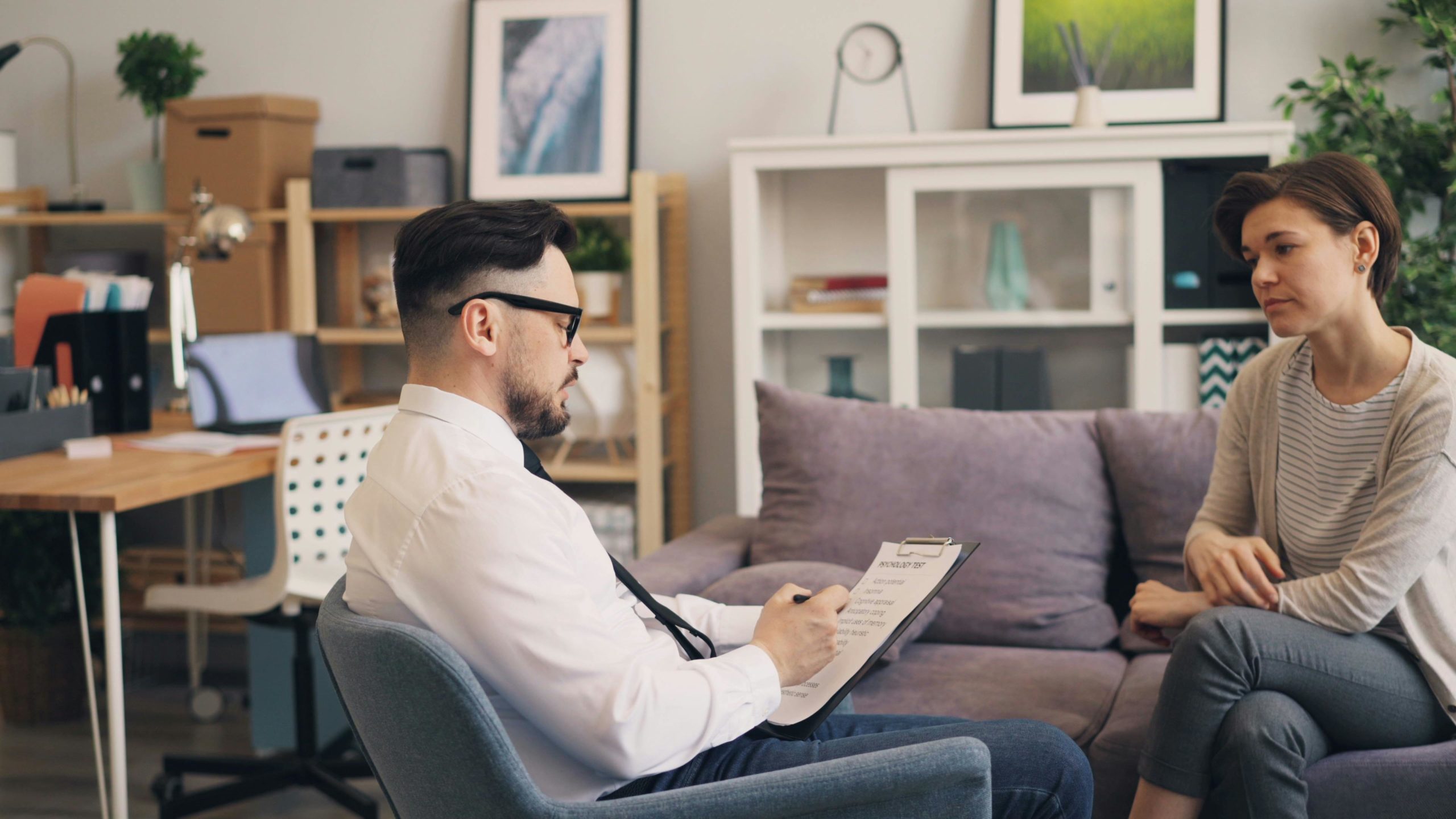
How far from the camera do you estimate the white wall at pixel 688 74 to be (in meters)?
3.33

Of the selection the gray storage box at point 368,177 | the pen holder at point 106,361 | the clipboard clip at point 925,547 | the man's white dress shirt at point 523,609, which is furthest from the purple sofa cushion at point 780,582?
the gray storage box at point 368,177

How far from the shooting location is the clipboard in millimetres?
1390

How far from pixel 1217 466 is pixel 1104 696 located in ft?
1.38

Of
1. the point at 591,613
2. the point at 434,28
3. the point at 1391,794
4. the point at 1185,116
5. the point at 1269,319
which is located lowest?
the point at 1391,794

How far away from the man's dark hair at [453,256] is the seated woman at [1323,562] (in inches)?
41.1

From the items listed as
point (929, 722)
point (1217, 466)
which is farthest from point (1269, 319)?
point (929, 722)

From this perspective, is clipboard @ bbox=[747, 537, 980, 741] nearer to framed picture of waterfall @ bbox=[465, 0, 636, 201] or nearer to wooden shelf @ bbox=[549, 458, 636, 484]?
wooden shelf @ bbox=[549, 458, 636, 484]

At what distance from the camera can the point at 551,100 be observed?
11.9 ft

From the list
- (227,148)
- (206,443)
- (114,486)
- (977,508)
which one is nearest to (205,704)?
(206,443)

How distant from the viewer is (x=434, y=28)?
3.82m

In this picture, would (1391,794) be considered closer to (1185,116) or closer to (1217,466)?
(1217,466)

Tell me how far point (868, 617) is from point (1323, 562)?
790mm

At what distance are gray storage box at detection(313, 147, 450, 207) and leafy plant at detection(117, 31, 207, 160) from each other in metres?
0.54

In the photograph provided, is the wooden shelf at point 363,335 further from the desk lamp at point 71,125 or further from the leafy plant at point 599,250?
the desk lamp at point 71,125
